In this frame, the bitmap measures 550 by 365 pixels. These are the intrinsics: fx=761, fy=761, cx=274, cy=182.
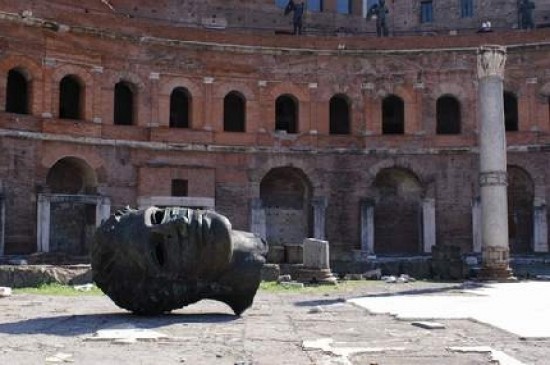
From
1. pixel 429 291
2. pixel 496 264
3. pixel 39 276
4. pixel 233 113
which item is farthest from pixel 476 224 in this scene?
pixel 39 276

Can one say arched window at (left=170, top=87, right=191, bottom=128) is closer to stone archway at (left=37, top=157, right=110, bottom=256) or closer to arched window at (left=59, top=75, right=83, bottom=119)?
arched window at (left=59, top=75, right=83, bottom=119)

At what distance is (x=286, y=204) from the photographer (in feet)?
94.5

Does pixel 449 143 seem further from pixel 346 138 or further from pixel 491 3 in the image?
pixel 491 3

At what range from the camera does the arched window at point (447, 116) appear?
96.8 ft

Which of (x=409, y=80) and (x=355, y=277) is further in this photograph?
(x=409, y=80)

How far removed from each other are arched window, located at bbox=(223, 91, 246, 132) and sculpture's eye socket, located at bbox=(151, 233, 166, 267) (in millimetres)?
19287

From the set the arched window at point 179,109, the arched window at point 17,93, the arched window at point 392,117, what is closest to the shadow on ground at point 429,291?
the arched window at point 392,117

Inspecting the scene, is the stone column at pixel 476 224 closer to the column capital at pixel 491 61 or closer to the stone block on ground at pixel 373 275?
the stone block on ground at pixel 373 275

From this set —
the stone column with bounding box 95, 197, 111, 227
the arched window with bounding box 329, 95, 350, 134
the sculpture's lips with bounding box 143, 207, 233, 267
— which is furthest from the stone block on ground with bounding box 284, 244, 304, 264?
the sculpture's lips with bounding box 143, 207, 233, 267

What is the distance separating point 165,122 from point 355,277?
9264 millimetres

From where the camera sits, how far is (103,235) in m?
9.61

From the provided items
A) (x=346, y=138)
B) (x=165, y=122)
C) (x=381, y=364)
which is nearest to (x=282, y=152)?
(x=346, y=138)

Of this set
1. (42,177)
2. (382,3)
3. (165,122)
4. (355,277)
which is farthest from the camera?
(382,3)

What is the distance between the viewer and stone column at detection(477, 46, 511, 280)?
19594 mm
